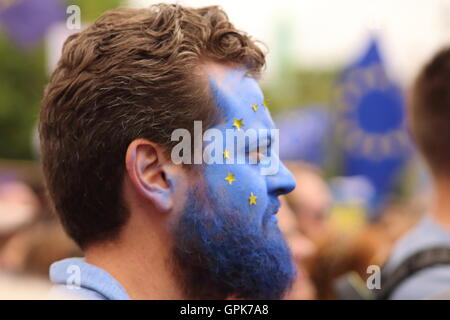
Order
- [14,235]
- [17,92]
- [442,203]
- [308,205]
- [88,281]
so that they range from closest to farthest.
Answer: [88,281], [442,203], [308,205], [14,235], [17,92]

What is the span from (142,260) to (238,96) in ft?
1.71

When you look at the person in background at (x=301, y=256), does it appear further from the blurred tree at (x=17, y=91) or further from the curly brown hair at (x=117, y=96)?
the blurred tree at (x=17, y=91)

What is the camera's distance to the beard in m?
1.83

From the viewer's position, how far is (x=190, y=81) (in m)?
1.82

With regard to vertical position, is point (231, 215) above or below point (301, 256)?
below

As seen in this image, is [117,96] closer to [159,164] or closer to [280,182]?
[159,164]

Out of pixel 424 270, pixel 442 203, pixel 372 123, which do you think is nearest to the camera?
pixel 424 270

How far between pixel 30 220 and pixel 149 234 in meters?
3.85

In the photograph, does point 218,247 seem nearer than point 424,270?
Yes

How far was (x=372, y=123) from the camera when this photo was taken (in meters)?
6.38

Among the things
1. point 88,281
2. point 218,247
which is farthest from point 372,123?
point 88,281

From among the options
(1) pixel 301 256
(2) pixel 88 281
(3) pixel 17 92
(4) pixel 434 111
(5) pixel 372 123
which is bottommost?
(2) pixel 88 281

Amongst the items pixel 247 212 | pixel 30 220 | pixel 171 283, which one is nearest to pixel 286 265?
pixel 247 212
